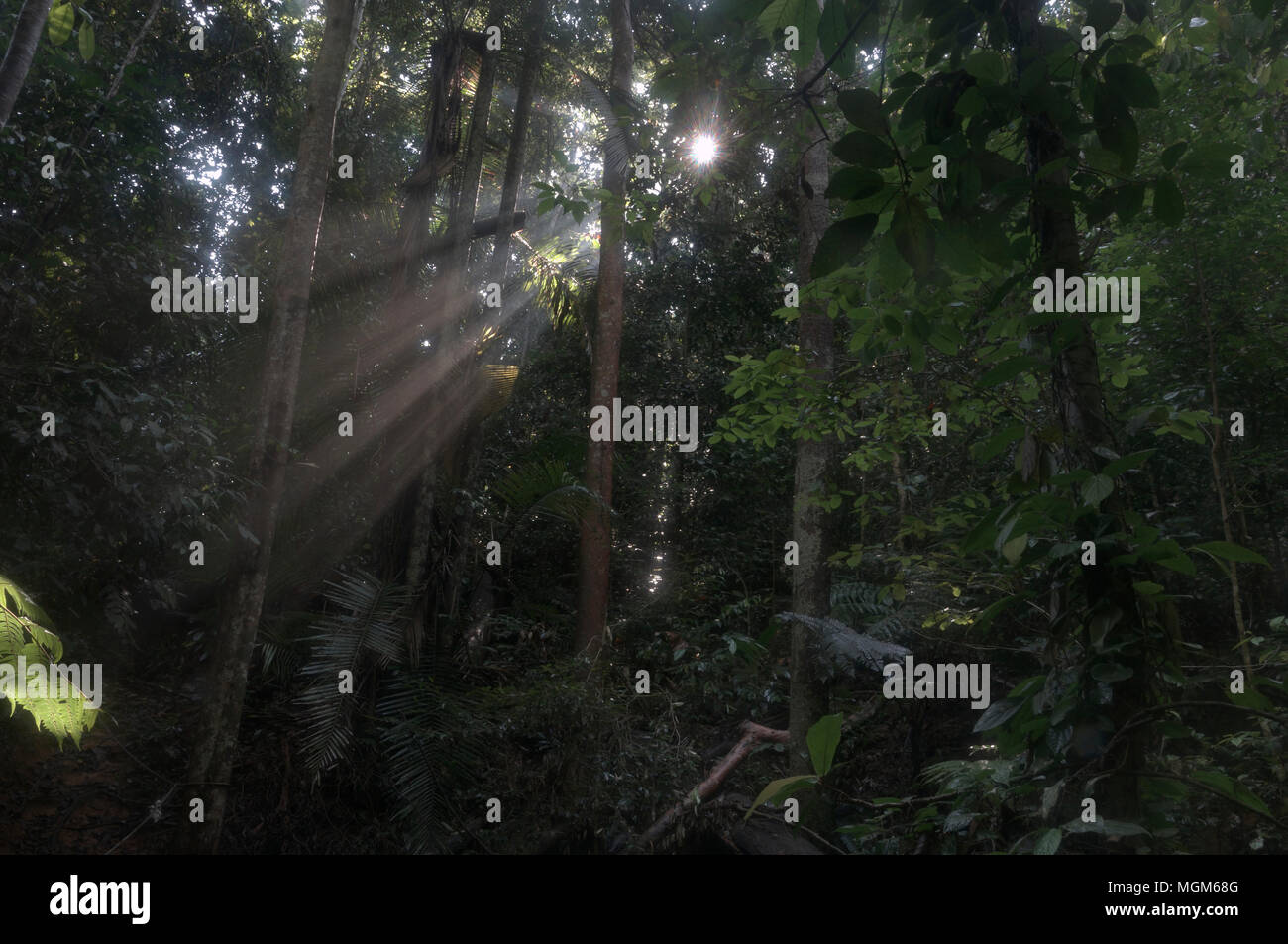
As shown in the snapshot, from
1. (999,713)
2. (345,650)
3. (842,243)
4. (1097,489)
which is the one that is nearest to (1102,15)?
(842,243)

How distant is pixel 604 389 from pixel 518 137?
3292 millimetres

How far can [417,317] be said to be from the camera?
341 inches

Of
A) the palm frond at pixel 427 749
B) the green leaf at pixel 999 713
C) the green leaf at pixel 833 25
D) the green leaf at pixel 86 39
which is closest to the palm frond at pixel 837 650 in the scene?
the palm frond at pixel 427 749

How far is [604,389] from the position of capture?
28.0 ft

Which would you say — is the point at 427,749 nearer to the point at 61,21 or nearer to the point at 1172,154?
the point at 61,21

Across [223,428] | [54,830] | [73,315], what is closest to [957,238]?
[73,315]

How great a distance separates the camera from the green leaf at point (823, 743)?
3.73ft

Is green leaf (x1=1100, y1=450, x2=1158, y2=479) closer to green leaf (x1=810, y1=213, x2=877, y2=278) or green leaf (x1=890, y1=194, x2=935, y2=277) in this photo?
green leaf (x1=890, y1=194, x2=935, y2=277)

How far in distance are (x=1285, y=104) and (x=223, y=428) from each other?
10.2m

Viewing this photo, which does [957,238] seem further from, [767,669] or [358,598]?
[767,669]

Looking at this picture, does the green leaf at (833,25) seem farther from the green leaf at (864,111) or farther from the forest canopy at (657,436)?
the green leaf at (864,111)

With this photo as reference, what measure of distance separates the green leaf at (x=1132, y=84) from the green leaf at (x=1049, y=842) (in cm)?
113

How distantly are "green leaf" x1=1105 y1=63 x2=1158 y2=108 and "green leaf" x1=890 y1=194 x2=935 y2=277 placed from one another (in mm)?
453

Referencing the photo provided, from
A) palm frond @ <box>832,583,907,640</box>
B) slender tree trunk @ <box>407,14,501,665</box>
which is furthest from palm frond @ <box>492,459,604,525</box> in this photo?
palm frond @ <box>832,583,907,640</box>
